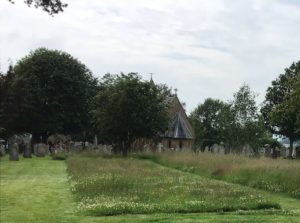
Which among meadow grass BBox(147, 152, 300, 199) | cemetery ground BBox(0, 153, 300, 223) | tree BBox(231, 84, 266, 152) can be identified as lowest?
cemetery ground BBox(0, 153, 300, 223)

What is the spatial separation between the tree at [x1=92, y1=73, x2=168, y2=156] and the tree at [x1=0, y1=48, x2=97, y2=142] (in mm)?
21555

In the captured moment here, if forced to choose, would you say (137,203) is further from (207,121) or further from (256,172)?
(207,121)

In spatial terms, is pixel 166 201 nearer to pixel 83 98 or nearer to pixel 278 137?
pixel 83 98

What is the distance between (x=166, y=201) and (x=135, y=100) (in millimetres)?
35360

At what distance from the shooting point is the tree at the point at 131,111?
51.8 meters

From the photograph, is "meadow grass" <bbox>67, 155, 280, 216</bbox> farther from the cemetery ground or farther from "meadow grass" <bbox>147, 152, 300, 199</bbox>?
"meadow grass" <bbox>147, 152, 300, 199</bbox>

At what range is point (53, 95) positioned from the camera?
249 feet

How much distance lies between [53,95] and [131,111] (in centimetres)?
2669

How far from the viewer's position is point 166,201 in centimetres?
1698

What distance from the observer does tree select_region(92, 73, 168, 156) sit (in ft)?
170

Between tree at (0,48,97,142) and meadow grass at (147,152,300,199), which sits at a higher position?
tree at (0,48,97,142)

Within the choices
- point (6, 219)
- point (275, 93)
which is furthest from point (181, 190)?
point (275, 93)

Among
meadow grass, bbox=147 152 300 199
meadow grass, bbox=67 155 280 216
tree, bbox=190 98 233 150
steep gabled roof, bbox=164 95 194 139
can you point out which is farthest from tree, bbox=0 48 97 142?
meadow grass, bbox=67 155 280 216

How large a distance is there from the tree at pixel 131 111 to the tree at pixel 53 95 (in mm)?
21555
